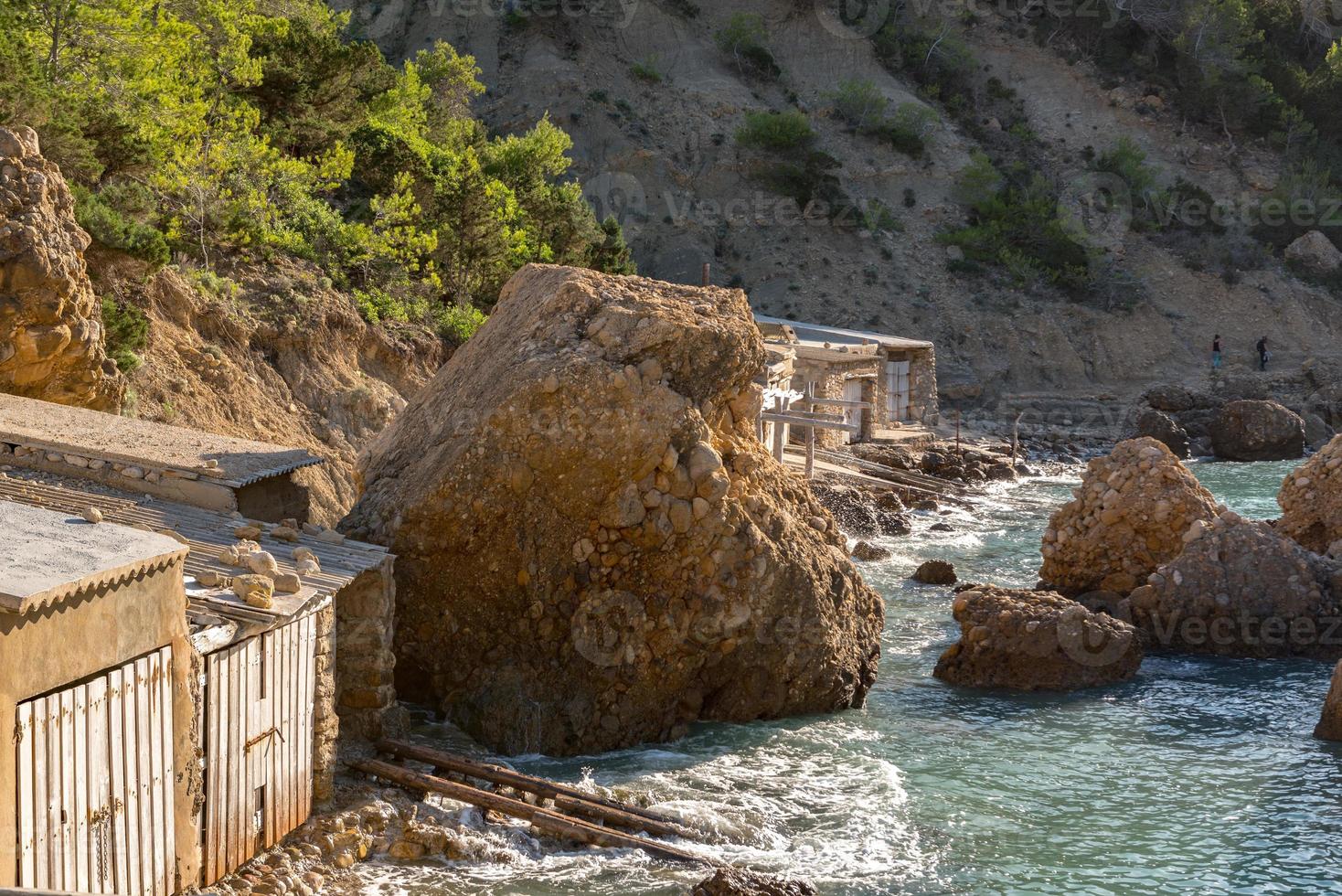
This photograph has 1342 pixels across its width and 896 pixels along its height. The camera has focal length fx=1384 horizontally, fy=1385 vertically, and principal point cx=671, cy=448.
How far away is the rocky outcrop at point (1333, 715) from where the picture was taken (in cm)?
1377

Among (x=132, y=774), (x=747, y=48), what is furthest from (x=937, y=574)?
(x=747, y=48)

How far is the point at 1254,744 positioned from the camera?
14.0m

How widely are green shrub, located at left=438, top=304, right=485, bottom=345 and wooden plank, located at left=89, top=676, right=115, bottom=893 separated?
58.5 ft

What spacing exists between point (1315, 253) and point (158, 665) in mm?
54400

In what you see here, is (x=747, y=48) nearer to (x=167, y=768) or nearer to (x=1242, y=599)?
(x=1242, y=599)

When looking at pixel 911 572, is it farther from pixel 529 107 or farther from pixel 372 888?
pixel 529 107

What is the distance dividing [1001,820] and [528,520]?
16.0ft

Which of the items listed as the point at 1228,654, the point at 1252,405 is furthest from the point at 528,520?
the point at 1252,405

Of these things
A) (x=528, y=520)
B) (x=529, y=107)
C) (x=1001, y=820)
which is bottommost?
(x=1001, y=820)

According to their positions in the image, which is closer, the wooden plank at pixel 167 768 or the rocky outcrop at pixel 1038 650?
the wooden plank at pixel 167 768

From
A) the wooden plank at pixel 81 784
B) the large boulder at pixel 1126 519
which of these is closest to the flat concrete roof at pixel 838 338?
the large boulder at pixel 1126 519

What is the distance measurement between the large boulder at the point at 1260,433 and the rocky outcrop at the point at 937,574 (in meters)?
19.9

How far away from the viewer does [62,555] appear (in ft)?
23.9

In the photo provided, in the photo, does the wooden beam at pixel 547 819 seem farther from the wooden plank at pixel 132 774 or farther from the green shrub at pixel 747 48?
the green shrub at pixel 747 48
